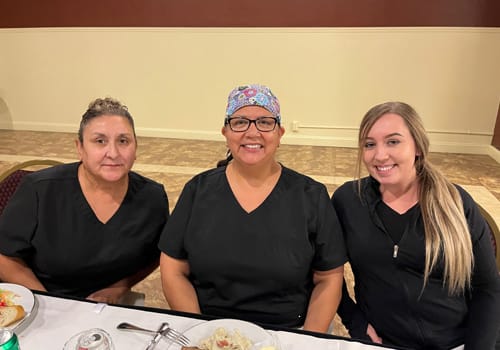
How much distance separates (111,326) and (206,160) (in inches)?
155

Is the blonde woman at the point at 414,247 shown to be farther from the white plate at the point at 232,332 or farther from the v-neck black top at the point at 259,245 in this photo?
the white plate at the point at 232,332

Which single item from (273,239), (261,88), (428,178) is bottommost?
(273,239)

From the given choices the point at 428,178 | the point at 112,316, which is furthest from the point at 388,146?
the point at 112,316

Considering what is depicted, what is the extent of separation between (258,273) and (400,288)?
479 mm

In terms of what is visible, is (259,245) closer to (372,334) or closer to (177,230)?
(177,230)

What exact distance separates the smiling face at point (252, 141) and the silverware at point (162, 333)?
1.92 ft

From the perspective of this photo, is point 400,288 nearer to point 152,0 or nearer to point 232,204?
point 232,204

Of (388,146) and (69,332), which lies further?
(388,146)

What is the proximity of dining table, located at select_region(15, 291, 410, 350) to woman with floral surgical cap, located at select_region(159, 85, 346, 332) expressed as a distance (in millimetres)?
299

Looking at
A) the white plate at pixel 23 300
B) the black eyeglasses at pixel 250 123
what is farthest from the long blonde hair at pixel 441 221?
the white plate at pixel 23 300

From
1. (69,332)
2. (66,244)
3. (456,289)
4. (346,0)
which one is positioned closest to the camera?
(69,332)

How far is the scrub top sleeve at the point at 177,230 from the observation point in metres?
1.34

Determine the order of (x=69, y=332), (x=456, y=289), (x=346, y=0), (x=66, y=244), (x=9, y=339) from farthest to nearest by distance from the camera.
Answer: (x=346, y=0) < (x=66, y=244) < (x=456, y=289) < (x=69, y=332) < (x=9, y=339)

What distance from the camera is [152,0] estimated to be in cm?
550
